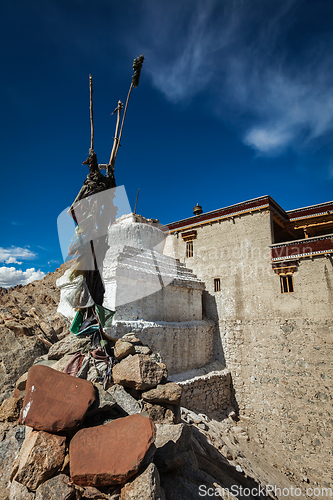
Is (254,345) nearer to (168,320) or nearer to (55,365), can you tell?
(168,320)

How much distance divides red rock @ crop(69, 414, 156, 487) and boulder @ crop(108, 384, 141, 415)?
0.85 metres

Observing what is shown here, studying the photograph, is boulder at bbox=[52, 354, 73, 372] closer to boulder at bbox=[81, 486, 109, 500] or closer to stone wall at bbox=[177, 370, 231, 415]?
boulder at bbox=[81, 486, 109, 500]

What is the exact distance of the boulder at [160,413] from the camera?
4637 millimetres

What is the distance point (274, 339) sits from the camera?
13258mm

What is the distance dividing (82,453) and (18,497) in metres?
0.93

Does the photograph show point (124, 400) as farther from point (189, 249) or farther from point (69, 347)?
point (189, 249)

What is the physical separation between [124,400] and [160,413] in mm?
703

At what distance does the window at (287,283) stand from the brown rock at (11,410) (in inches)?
488

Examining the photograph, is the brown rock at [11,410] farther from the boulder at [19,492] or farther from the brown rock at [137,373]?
the brown rock at [137,373]

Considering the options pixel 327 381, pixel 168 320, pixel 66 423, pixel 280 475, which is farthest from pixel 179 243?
pixel 66 423

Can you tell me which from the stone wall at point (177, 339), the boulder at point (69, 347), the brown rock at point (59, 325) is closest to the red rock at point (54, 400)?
the boulder at point (69, 347)

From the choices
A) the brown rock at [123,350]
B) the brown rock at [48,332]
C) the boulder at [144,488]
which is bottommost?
the boulder at [144,488]

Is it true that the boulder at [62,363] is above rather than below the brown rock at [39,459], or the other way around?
above

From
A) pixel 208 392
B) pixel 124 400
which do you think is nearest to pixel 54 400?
pixel 124 400
